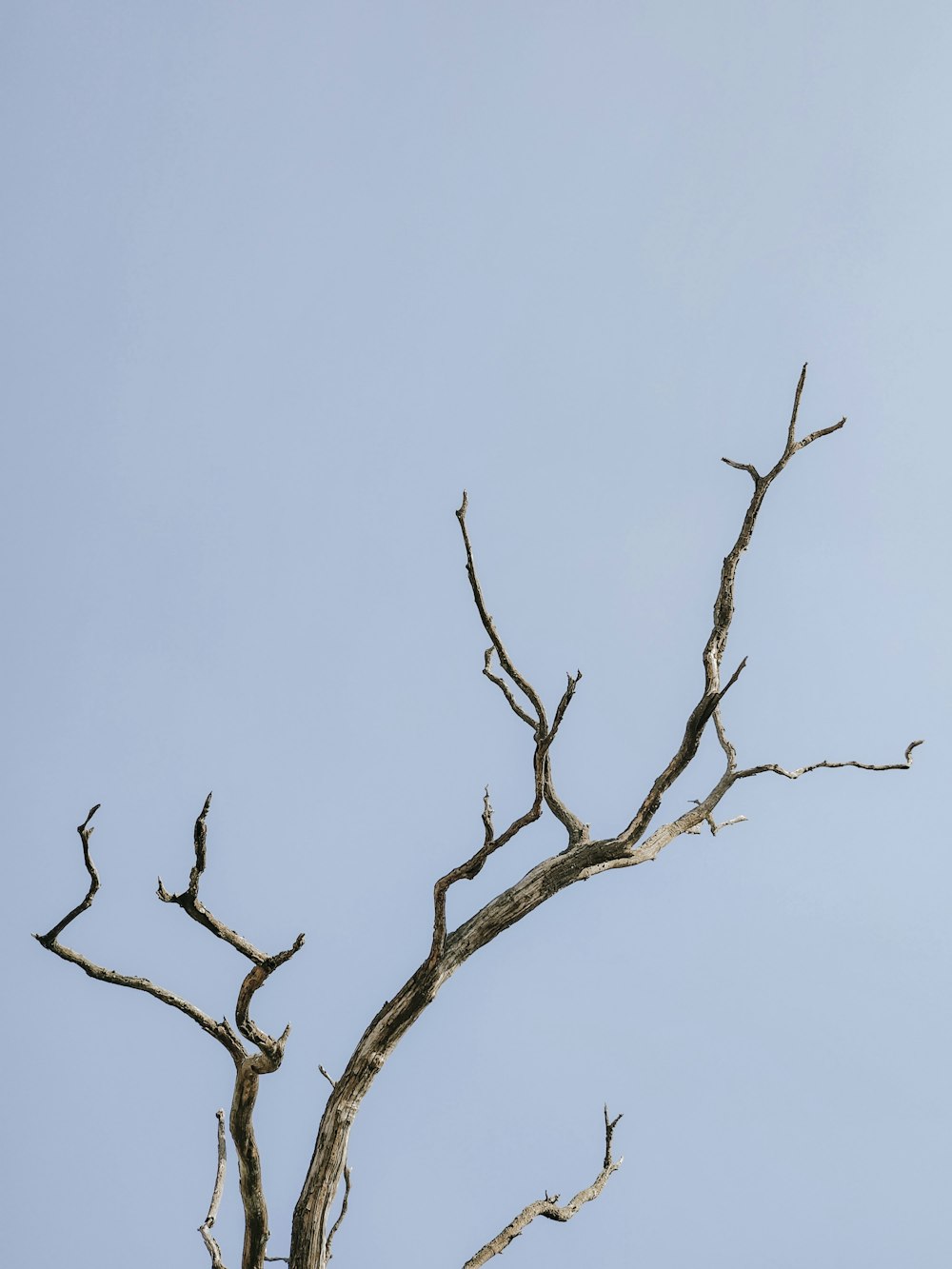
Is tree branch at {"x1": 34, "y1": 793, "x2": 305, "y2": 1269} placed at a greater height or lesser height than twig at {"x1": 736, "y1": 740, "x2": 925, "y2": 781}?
lesser

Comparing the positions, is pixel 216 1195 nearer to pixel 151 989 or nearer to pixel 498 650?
pixel 151 989

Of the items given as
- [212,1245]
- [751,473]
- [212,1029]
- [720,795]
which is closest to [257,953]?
[212,1029]

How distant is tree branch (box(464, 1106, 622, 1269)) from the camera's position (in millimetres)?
4465

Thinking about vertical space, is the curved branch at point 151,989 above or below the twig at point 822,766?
below

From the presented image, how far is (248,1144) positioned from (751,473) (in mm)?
3161

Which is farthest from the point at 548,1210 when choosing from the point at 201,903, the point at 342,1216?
the point at 201,903

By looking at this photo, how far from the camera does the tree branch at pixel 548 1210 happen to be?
14.6 ft

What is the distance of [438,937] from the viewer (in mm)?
4035

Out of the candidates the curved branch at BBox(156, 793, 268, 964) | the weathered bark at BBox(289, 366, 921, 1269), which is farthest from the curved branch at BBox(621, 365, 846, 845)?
the curved branch at BBox(156, 793, 268, 964)

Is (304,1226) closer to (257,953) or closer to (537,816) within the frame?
(257,953)

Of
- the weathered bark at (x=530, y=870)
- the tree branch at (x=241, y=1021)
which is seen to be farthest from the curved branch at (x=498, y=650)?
the tree branch at (x=241, y=1021)

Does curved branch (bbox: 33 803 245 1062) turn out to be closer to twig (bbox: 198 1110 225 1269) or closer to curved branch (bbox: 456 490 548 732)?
twig (bbox: 198 1110 225 1269)

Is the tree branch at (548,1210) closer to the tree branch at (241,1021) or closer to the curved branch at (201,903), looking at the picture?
the tree branch at (241,1021)

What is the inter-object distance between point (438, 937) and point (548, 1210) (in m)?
1.53
